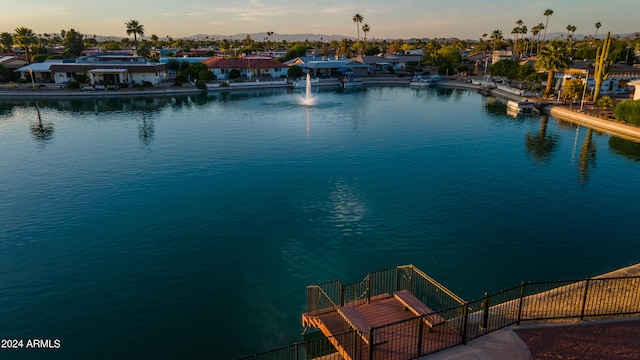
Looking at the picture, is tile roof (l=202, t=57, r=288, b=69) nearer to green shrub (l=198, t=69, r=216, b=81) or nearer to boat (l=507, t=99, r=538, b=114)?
green shrub (l=198, t=69, r=216, b=81)

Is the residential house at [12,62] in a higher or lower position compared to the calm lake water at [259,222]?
higher

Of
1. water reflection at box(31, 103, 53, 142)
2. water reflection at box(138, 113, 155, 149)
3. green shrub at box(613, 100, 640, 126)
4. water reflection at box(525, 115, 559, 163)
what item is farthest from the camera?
green shrub at box(613, 100, 640, 126)

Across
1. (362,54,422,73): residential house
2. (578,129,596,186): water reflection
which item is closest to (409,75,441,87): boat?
(362,54,422,73): residential house

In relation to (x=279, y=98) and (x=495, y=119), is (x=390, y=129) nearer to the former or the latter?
(x=495, y=119)

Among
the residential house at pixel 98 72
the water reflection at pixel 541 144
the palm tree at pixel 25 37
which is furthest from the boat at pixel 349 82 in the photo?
the palm tree at pixel 25 37

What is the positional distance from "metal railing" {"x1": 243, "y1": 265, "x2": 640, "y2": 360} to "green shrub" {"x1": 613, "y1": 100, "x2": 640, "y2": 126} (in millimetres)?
44501

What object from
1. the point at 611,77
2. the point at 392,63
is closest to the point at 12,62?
the point at 392,63

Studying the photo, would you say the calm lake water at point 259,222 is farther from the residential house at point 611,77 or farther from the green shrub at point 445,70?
the green shrub at point 445,70

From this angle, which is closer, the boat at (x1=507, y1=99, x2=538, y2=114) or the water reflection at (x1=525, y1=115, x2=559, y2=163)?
the water reflection at (x1=525, y1=115, x2=559, y2=163)

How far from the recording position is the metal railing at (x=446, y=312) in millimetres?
13766

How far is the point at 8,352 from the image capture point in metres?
16.7

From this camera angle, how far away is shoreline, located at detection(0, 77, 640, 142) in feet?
184

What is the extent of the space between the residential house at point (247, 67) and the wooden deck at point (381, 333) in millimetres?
98481

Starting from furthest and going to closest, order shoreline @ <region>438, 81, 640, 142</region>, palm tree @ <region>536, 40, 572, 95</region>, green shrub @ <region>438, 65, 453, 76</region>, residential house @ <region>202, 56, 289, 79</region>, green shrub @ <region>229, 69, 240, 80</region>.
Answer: green shrub @ <region>438, 65, 453, 76</region> < residential house @ <region>202, 56, 289, 79</region> < green shrub @ <region>229, 69, 240, 80</region> < palm tree @ <region>536, 40, 572, 95</region> < shoreline @ <region>438, 81, 640, 142</region>
